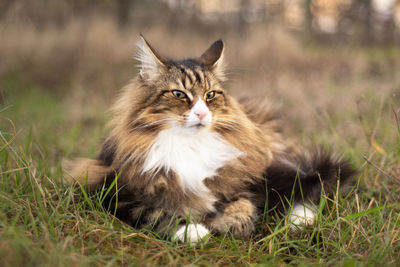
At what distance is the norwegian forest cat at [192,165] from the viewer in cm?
201

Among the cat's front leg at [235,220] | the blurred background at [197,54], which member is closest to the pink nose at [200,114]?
the cat's front leg at [235,220]

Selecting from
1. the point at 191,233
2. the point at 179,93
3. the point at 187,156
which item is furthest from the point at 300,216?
the point at 179,93

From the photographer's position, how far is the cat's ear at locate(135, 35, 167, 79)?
7.04ft

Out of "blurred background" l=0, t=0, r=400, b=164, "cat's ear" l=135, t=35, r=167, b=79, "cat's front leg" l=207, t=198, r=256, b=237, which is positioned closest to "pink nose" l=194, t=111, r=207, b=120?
"cat's ear" l=135, t=35, r=167, b=79

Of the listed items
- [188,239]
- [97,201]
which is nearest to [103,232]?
[97,201]

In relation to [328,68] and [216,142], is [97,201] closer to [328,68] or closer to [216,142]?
Answer: [216,142]

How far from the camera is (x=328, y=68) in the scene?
8.56 metres

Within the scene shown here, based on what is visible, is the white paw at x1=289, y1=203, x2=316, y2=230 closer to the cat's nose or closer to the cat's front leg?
the cat's front leg

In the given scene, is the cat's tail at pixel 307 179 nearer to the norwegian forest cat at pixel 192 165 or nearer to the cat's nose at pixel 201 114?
the norwegian forest cat at pixel 192 165

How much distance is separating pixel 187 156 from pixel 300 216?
79cm

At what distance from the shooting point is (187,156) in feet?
6.69

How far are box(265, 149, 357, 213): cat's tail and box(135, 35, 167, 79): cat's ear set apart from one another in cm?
104

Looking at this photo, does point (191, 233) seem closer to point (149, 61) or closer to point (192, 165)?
point (192, 165)

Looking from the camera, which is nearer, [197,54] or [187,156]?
[187,156]
